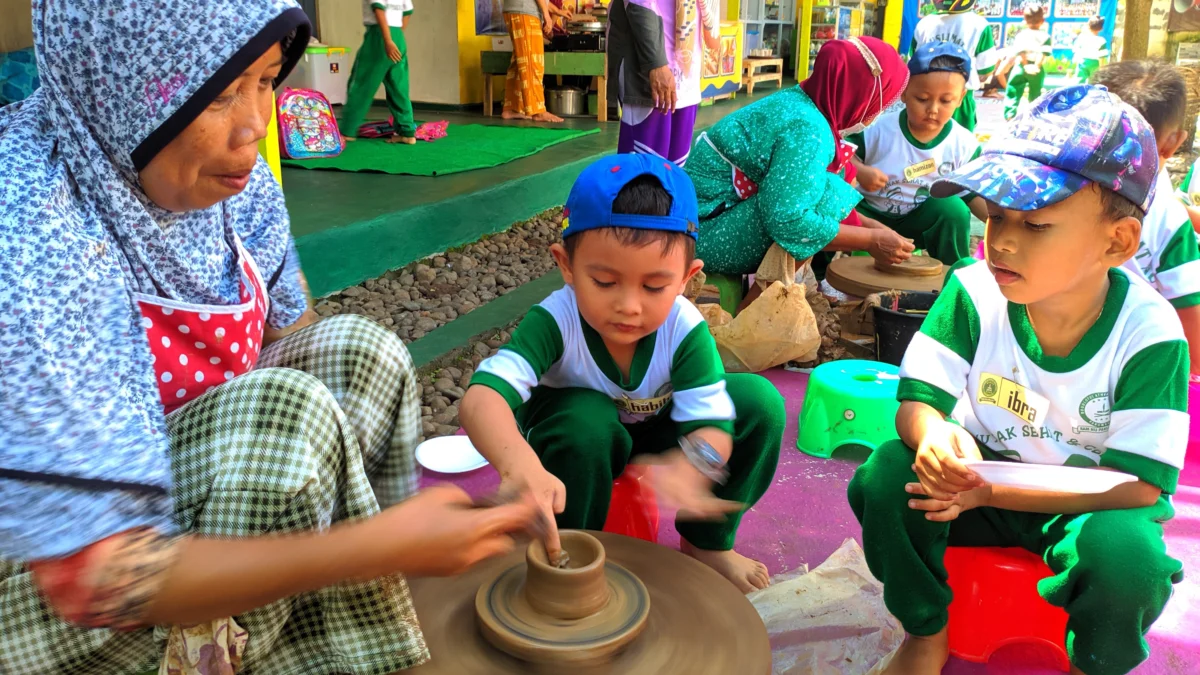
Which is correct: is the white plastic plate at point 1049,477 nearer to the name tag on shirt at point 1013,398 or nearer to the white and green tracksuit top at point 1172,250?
the name tag on shirt at point 1013,398

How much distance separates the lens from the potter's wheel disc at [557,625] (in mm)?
1473

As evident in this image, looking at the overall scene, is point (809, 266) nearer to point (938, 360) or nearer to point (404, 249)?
point (404, 249)

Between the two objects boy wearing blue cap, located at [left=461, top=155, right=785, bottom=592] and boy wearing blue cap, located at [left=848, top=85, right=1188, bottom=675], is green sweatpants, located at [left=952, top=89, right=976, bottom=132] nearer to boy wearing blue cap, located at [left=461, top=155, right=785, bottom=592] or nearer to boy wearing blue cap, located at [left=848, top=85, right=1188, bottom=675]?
boy wearing blue cap, located at [left=848, top=85, right=1188, bottom=675]

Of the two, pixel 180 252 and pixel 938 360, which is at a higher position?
pixel 180 252

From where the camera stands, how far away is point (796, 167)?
3.54m

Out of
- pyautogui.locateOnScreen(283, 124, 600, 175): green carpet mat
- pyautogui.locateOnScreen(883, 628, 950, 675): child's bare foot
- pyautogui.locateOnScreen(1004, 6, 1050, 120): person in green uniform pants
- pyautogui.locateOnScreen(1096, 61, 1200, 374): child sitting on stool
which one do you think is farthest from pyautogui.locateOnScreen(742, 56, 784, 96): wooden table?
pyautogui.locateOnScreen(883, 628, 950, 675): child's bare foot

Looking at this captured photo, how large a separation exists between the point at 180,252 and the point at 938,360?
1.56 m

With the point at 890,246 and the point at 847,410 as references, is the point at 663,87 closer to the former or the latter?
the point at 890,246

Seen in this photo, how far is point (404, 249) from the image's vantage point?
181 inches

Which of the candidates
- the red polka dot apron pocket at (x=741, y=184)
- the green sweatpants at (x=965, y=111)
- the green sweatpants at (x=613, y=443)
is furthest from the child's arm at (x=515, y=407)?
the green sweatpants at (x=965, y=111)

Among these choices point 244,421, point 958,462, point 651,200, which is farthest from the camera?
point 651,200

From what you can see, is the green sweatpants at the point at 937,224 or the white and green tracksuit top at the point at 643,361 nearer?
the white and green tracksuit top at the point at 643,361

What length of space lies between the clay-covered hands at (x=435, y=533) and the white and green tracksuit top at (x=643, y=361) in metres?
0.63

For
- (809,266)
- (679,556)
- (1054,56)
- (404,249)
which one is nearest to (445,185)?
(404,249)
